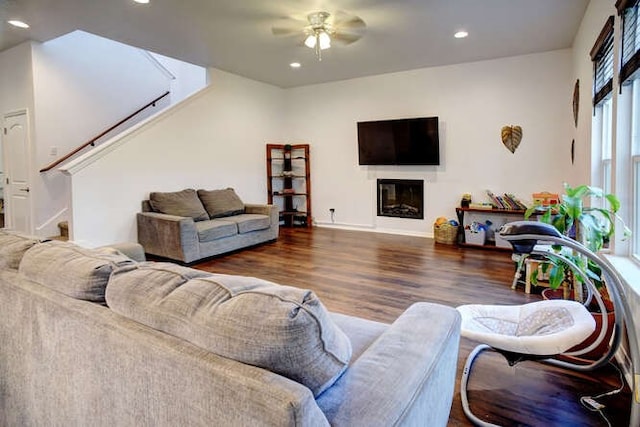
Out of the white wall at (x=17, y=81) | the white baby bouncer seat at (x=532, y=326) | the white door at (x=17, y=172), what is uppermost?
the white wall at (x=17, y=81)

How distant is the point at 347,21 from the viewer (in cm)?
402

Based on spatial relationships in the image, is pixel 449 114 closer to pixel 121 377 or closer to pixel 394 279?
pixel 394 279

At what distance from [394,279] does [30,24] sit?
4908 millimetres

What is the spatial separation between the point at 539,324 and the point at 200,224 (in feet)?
13.1

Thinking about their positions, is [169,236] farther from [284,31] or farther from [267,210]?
[284,31]

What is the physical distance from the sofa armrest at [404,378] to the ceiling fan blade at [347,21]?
11.0ft

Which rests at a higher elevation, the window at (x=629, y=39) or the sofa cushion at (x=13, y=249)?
the window at (x=629, y=39)

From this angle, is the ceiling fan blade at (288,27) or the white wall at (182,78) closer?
the ceiling fan blade at (288,27)

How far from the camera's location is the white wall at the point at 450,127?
5.21 m

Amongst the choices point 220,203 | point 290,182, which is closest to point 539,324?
point 220,203

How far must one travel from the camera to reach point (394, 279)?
13.1 feet

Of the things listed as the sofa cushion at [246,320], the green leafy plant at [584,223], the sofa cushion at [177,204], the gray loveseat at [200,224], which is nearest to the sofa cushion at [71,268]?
the sofa cushion at [246,320]

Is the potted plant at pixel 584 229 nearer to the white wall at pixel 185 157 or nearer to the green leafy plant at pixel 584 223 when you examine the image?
the green leafy plant at pixel 584 223

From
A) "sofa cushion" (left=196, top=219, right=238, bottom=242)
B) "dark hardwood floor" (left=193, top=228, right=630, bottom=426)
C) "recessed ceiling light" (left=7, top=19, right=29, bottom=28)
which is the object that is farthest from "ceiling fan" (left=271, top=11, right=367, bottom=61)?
"recessed ceiling light" (left=7, top=19, right=29, bottom=28)
